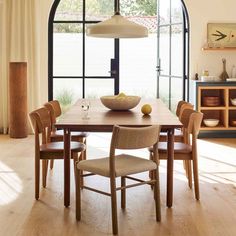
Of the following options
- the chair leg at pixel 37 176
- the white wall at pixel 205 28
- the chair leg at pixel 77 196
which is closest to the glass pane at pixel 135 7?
the white wall at pixel 205 28

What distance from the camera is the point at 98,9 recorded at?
28.2ft

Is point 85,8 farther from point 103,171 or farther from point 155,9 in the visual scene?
point 103,171

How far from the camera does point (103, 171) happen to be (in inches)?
146

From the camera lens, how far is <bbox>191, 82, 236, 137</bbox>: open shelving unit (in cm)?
783

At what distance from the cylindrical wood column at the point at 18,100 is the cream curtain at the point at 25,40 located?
0.35m

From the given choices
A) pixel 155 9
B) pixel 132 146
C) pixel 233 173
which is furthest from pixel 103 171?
pixel 155 9

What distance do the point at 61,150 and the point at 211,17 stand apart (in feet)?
15.1

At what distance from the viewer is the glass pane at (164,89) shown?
28.9 ft

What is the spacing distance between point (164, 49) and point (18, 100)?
2655 millimetres

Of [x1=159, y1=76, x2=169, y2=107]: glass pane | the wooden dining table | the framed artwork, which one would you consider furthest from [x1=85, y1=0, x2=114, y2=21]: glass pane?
the wooden dining table

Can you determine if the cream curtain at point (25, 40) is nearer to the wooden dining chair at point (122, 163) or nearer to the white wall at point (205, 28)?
the white wall at point (205, 28)

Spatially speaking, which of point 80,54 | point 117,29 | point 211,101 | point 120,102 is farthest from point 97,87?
point 117,29

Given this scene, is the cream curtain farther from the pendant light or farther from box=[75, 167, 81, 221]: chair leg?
box=[75, 167, 81, 221]: chair leg

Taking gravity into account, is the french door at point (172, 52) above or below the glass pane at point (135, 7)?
below
